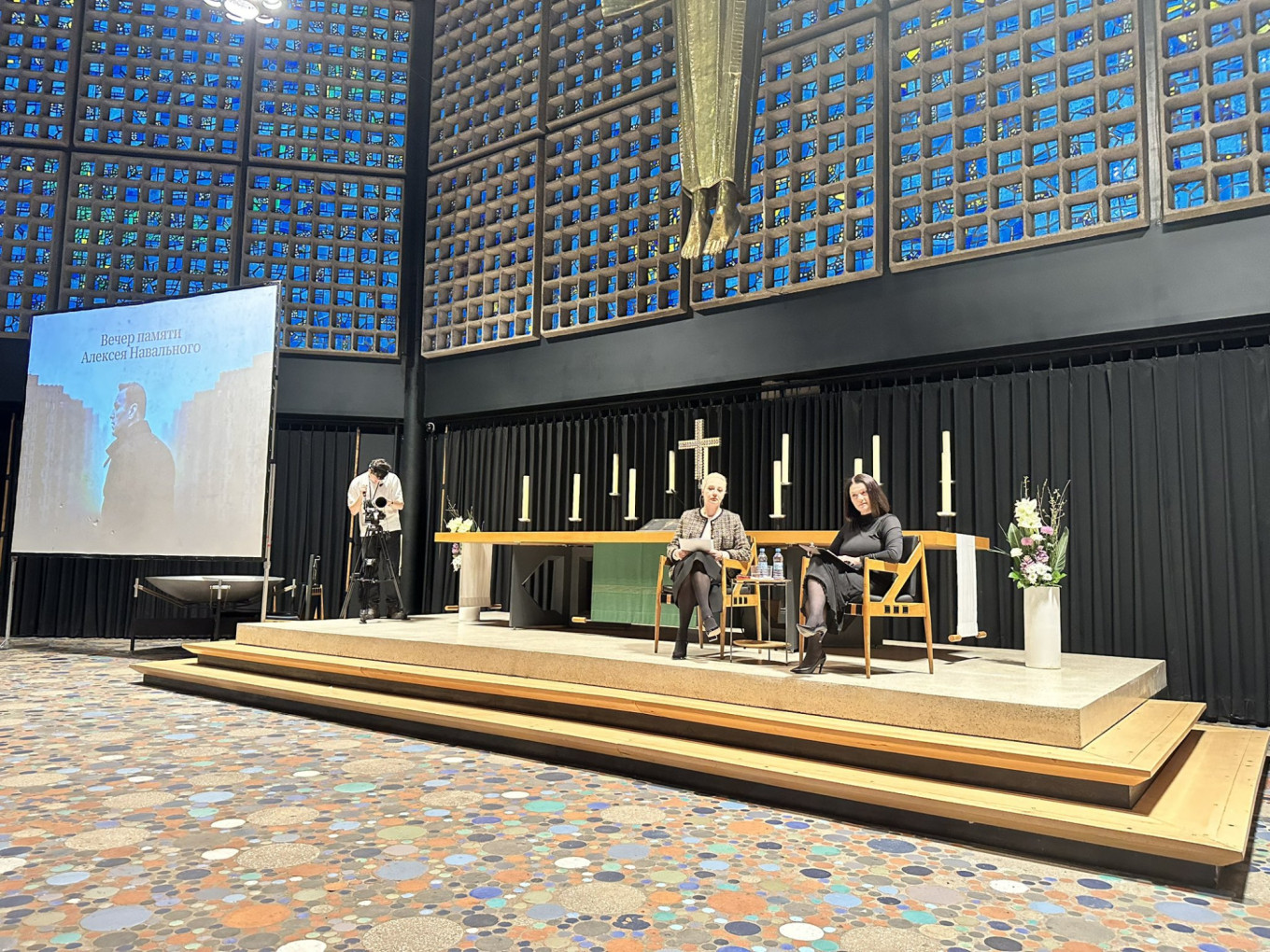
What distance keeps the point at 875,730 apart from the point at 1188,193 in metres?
4.59

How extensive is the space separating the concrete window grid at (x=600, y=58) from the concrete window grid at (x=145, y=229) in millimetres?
3831

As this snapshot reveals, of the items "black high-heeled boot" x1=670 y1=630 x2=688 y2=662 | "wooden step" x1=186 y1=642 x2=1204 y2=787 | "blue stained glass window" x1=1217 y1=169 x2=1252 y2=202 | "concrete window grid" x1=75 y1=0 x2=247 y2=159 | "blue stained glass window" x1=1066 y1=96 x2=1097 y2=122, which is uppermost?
"concrete window grid" x1=75 y1=0 x2=247 y2=159

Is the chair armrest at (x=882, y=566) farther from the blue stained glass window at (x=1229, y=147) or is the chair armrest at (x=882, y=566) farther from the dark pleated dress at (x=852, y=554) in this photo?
the blue stained glass window at (x=1229, y=147)

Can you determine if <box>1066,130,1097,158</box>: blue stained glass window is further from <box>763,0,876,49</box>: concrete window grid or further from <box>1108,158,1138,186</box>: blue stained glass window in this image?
<box>763,0,876,49</box>: concrete window grid

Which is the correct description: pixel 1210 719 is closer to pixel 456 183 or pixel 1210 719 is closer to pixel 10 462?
pixel 456 183

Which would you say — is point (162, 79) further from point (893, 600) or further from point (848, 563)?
point (893, 600)

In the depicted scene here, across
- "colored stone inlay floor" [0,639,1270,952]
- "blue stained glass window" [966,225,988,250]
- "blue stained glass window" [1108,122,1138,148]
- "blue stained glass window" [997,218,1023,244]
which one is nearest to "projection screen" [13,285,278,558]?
"colored stone inlay floor" [0,639,1270,952]

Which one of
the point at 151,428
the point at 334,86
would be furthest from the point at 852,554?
the point at 334,86

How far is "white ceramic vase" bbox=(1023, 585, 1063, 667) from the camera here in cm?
491

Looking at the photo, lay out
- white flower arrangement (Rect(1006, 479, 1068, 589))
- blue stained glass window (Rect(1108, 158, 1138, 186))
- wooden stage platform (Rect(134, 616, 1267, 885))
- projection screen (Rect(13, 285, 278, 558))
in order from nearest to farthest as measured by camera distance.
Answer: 1. wooden stage platform (Rect(134, 616, 1267, 885))
2. white flower arrangement (Rect(1006, 479, 1068, 589))
3. blue stained glass window (Rect(1108, 158, 1138, 186))
4. projection screen (Rect(13, 285, 278, 558))

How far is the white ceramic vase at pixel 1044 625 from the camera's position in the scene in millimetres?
4906

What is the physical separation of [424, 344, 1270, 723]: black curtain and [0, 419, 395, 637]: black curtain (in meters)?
3.91

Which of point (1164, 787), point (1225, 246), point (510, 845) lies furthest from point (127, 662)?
point (1225, 246)

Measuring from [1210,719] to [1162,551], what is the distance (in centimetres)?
106
